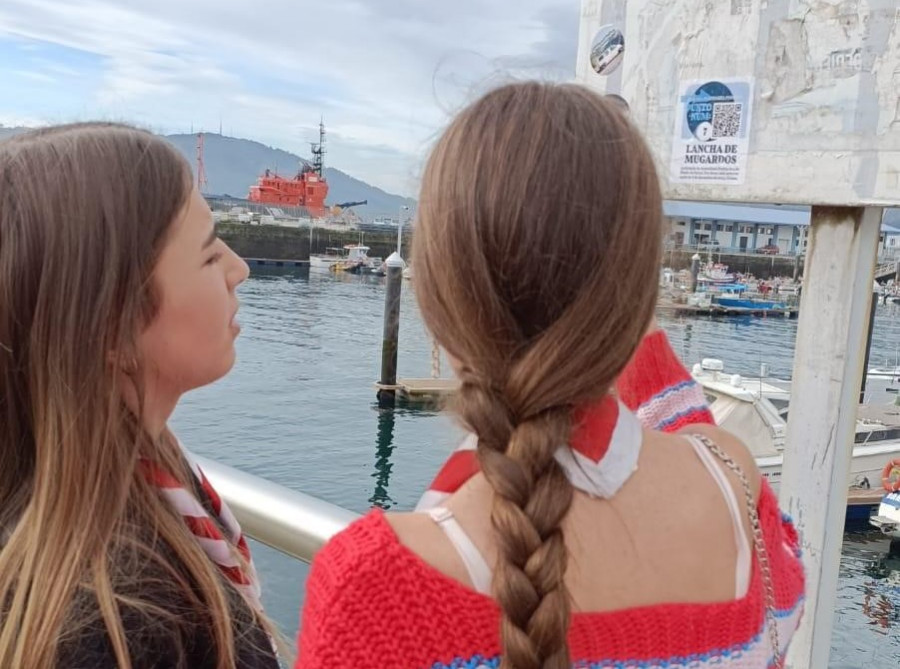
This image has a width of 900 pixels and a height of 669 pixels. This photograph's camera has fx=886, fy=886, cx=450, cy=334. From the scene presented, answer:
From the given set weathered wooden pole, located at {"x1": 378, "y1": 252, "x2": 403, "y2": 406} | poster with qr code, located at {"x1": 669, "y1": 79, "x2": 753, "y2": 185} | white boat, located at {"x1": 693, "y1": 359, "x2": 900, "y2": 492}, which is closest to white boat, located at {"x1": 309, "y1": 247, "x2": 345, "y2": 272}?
weathered wooden pole, located at {"x1": 378, "y1": 252, "x2": 403, "y2": 406}

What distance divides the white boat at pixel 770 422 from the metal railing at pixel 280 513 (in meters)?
11.4

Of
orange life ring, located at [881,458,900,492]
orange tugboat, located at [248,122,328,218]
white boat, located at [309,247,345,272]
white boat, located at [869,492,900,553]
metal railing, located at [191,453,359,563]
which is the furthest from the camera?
orange tugboat, located at [248,122,328,218]

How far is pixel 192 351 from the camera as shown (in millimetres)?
1128

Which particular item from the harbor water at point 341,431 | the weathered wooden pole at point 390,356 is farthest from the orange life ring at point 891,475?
the weathered wooden pole at point 390,356

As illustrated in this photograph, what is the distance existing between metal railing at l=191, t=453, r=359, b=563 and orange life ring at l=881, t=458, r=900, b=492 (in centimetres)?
1505

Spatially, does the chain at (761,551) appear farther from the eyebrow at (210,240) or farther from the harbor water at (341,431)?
the eyebrow at (210,240)

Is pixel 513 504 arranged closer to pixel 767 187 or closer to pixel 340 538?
pixel 340 538

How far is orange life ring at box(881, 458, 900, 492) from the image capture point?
568 inches

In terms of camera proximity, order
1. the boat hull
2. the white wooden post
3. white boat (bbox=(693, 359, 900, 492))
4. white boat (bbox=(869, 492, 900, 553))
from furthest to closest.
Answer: the boat hull → white boat (bbox=(869, 492, 900, 553)) → white boat (bbox=(693, 359, 900, 492)) → the white wooden post

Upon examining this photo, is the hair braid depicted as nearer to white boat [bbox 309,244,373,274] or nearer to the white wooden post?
the white wooden post

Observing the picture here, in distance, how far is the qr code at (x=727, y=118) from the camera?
2.55 meters

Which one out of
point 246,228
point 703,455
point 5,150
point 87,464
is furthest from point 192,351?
point 246,228

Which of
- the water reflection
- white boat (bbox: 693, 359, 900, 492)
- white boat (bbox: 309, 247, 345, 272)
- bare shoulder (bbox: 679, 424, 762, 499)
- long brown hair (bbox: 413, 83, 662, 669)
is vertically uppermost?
long brown hair (bbox: 413, 83, 662, 669)

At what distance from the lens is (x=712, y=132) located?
2.60m
